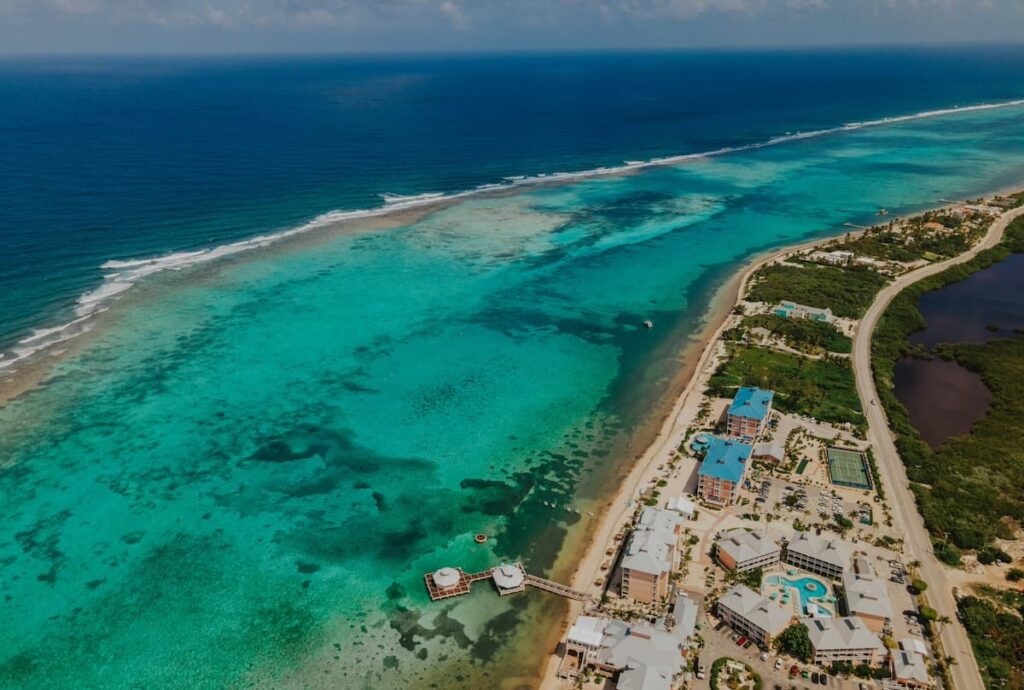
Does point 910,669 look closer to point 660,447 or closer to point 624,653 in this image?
point 624,653

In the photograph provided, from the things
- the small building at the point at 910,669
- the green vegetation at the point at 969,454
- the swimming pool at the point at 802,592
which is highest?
the green vegetation at the point at 969,454

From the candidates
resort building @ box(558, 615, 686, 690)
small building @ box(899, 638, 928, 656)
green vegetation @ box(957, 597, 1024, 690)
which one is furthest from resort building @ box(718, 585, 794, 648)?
green vegetation @ box(957, 597, 1024, 690)

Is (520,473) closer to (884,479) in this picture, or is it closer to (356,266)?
(884,479)

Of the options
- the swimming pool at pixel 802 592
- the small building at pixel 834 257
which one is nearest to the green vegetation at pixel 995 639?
the swimming pool at pixel 802 592

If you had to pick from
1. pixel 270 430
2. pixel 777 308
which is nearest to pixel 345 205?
pixel 270 430

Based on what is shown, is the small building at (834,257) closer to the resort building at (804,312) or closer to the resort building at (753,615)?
the resort building at (804,312)

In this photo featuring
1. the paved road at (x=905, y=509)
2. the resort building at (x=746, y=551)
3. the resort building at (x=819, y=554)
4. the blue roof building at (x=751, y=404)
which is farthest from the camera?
the blue roof building at (x=751, y=404)
